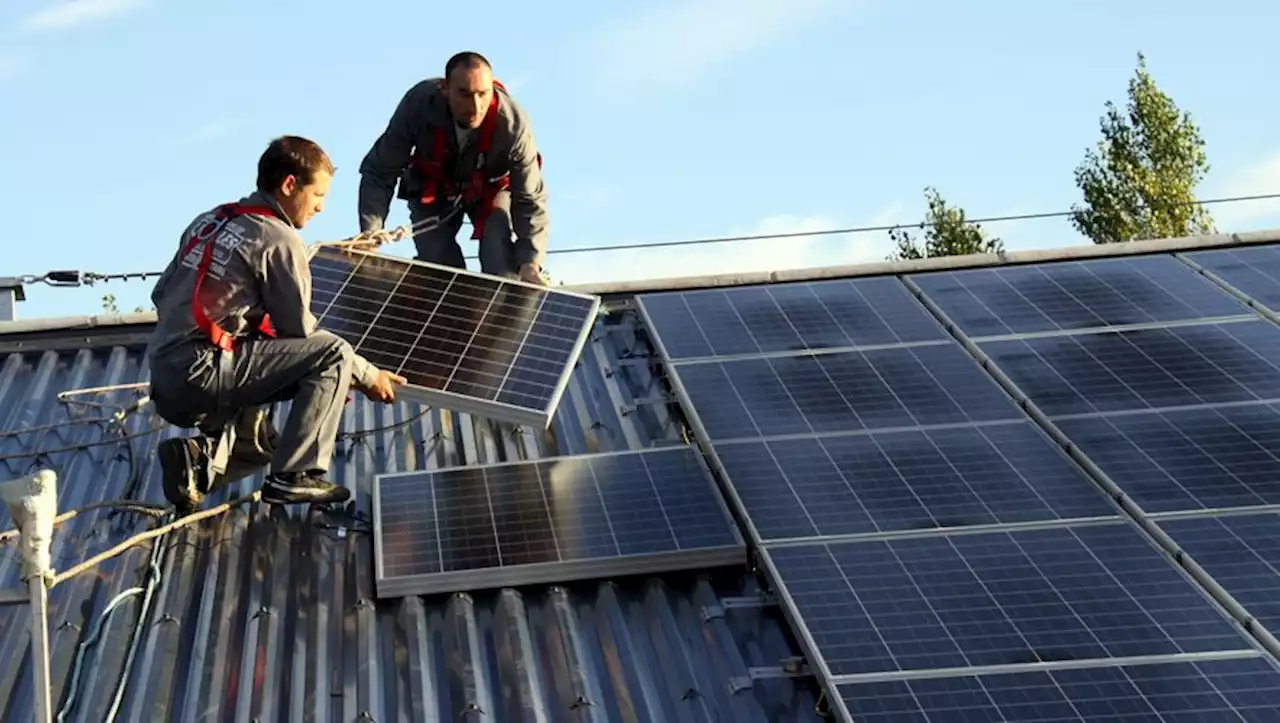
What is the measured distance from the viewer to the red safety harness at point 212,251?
10.6m

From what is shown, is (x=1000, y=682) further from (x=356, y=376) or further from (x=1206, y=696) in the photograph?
(x=356, y=376)

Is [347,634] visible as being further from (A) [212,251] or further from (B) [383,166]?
(B) [383,166]

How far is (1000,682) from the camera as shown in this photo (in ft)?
29.9

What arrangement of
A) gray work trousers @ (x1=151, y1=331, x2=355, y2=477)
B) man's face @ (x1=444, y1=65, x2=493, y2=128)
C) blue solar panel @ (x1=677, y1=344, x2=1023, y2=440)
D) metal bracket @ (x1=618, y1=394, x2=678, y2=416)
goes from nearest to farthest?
1. gray work trousers @ (x1=151, y1=331, x2=355, y2=477)
2. blue solar panel @ (x1=677, y1=344, x2=1023, y2=440)
3. man's face @ (x1=444, y1=65, x2=493, y2=128)
4. metal bracket @ (x1=618, y1=394, x2=678, y2=416)

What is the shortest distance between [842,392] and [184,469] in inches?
170

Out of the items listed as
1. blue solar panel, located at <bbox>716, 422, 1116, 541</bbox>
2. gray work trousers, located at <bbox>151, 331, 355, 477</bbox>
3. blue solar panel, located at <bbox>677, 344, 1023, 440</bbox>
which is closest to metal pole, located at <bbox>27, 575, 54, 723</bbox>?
gray work trousers, located at <bbox>151, 331, 355, 477</bbox>

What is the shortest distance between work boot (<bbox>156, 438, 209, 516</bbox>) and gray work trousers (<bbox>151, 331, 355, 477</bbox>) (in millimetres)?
161

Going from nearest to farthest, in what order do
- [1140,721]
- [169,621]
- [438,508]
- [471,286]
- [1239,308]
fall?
[1140,721] → [169,621] → [438,508] → [471,286] → [1239,308]

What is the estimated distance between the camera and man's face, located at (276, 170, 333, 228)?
10.8 m

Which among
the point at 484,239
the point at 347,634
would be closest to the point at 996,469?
the point at 347,634

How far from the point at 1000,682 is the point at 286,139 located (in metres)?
5.01

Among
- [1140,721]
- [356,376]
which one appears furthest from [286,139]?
[1140,721]

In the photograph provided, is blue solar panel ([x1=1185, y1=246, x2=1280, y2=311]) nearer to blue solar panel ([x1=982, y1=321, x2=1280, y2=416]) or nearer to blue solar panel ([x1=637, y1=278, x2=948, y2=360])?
blue solar panel ([x1=982, y1=321, x2=1280, y2=416])

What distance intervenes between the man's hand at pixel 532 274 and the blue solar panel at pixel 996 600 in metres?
3.90
